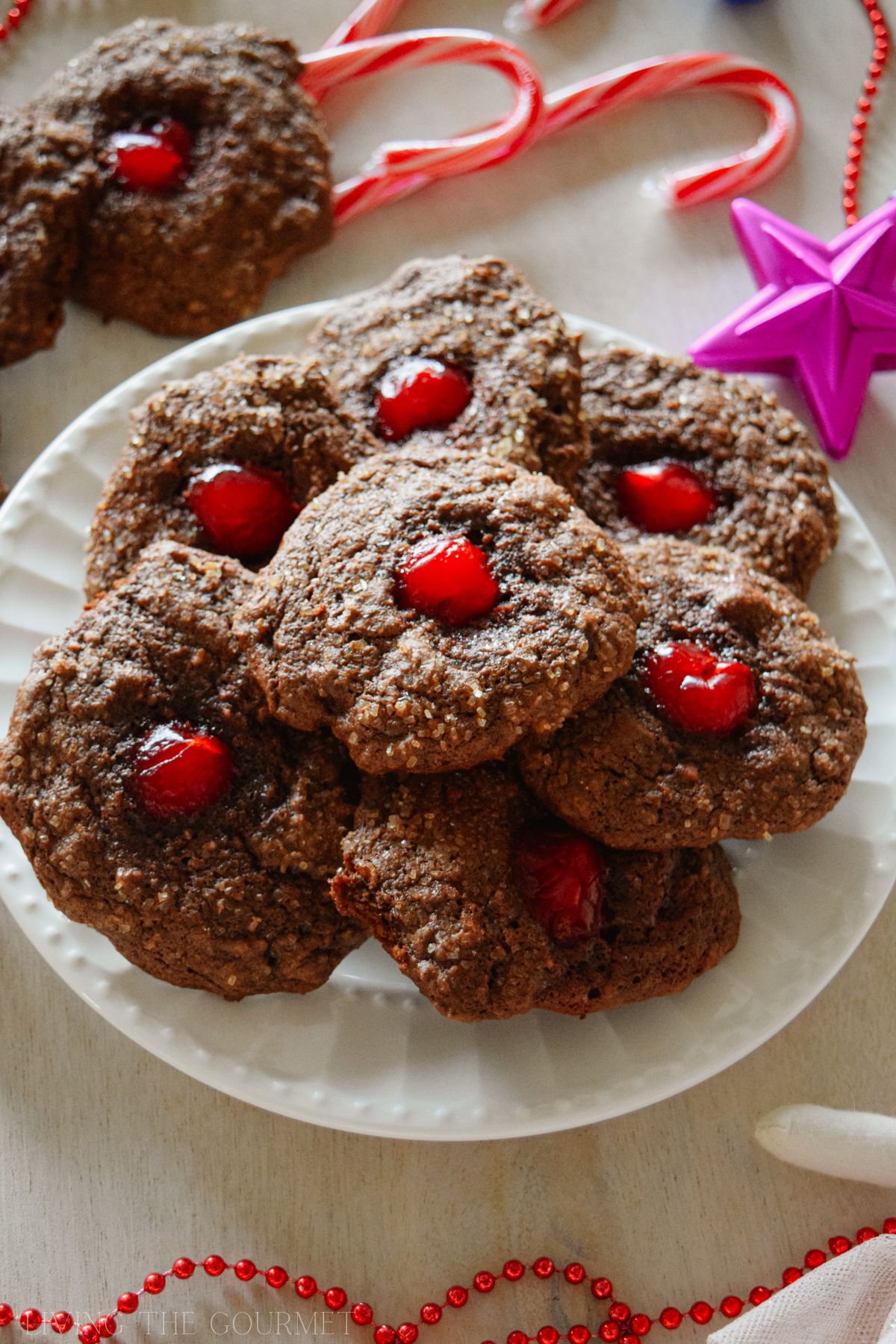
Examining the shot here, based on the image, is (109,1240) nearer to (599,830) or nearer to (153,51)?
(599,830)

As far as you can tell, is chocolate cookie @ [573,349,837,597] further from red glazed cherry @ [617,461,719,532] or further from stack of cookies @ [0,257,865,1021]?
stack of cookies @ [0,257,865,1021]

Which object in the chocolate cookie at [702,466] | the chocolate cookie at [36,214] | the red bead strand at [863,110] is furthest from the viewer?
the red bead strand at [863,110]

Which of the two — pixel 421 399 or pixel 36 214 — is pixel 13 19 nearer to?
pixel 36 214

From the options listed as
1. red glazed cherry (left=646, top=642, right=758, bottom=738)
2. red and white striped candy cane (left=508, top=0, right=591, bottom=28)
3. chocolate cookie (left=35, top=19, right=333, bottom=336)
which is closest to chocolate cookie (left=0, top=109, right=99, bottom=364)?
chocolate cookie (left=35, top=19, right=333, bottom=336)

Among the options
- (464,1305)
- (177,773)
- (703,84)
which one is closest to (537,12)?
(703,84)

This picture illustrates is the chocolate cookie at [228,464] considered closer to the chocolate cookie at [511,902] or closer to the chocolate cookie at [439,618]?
the chocolate cookie at [439,618]

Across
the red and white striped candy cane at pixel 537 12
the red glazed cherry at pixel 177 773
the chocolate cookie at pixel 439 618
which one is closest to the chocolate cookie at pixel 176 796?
the red glazed cherry at pixel 177 773
